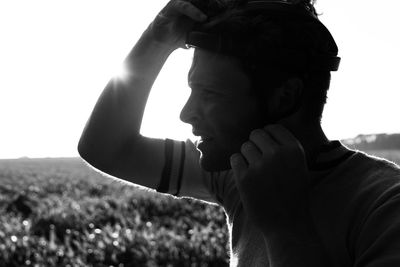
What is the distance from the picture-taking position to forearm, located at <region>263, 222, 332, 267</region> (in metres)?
1.83

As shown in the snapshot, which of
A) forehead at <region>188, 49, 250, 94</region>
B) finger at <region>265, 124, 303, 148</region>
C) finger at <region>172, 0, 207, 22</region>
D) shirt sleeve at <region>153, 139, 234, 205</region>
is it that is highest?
finger at <region>172, 0, 207, 22</region>

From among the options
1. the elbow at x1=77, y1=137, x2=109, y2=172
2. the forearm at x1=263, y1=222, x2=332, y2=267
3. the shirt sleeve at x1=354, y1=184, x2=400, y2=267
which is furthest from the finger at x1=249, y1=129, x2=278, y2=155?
the elbow at x1=77, y1=137, x2=109, y2=172

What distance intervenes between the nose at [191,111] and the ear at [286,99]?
0.32 metres

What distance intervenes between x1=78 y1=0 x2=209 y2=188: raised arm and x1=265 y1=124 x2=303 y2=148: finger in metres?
0.94

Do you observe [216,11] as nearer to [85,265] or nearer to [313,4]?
[313,4]

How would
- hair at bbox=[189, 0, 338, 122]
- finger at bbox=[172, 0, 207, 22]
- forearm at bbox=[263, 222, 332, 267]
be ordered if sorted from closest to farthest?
forearm at bbox=[263, 222, 332, 267], hair at bbox=[189, 0, 338, 122], finger at bbox=[172, 0, 207, 22]

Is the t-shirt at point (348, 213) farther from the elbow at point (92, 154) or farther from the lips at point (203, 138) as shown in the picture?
the elbow at point (92, 154)

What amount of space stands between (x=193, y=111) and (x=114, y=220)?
11.7m

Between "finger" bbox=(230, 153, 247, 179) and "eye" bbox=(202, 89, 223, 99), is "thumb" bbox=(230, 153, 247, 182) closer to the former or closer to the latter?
"finger" bbox=(230, 153, 247, 179)

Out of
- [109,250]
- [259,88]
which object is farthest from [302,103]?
[109,250]

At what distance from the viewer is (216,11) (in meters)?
2.70

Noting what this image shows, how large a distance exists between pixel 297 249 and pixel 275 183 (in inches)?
9.7

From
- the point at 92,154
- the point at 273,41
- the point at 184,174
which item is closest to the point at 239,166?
the point at 273,41

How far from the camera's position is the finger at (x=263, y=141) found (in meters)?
2.07
